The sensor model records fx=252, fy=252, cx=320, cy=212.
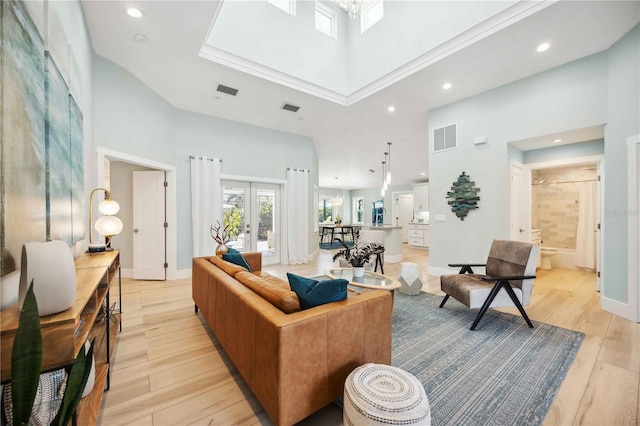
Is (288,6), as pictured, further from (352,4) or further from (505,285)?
(505,285)

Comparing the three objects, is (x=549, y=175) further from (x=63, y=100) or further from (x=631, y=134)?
(x=63, y=100)

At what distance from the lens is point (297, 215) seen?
20.2 feet

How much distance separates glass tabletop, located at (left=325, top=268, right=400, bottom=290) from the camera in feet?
8.84

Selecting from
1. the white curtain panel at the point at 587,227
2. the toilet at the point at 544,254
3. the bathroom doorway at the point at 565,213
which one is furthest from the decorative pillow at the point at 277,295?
the white curtain panel at the point at 587,227

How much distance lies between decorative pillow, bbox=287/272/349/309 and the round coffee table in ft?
3.50

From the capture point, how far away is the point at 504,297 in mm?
2771

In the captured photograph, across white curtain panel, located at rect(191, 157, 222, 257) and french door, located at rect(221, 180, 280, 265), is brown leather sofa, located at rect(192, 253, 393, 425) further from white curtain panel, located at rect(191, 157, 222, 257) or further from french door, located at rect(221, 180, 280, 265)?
french door, located at rect(221, 180, 280, 265)

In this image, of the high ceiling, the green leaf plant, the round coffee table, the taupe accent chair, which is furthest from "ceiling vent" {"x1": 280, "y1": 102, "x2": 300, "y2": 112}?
the green leaf plant

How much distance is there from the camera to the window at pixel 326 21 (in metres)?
4.45

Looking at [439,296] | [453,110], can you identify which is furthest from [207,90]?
[439,296]

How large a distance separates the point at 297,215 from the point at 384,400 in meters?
5.11

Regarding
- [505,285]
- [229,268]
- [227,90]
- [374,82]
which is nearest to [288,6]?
[227,90]

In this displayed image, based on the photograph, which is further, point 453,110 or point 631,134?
point 453,110

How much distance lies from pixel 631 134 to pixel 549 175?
135 inches
